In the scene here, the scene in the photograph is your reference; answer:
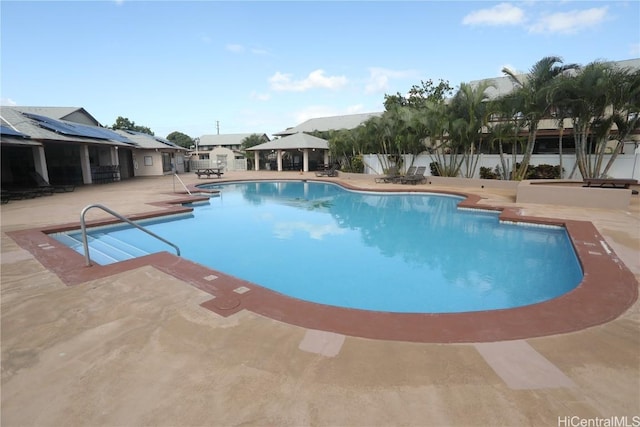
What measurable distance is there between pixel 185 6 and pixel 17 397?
53.3 feet

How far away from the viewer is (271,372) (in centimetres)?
239

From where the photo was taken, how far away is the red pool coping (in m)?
2.99

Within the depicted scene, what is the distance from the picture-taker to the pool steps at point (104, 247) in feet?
20.6

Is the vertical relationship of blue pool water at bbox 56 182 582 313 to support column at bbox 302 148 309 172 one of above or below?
below

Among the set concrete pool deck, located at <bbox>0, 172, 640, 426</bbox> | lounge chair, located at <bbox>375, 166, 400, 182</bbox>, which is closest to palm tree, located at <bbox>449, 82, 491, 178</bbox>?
lounge chair, located at <bbox>375, 166, 400, 182</bbox>

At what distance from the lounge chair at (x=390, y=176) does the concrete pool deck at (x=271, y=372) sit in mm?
15935

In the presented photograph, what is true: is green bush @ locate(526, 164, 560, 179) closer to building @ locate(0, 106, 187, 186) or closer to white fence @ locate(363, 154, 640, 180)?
white fence @ locate(363, 154, 640, 180)

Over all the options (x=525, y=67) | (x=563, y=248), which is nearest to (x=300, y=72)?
(x=525, y=67)

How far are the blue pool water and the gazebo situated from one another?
16153 millimetres

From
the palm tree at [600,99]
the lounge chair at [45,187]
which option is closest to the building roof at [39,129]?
the lounge chair at [45,187]

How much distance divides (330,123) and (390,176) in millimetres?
23917

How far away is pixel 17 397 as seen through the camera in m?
2.18

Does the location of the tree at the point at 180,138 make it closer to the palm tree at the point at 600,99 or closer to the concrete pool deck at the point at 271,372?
the palm tree at the point at 600,99

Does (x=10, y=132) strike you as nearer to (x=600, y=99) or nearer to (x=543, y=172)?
(x=600, y=99)
